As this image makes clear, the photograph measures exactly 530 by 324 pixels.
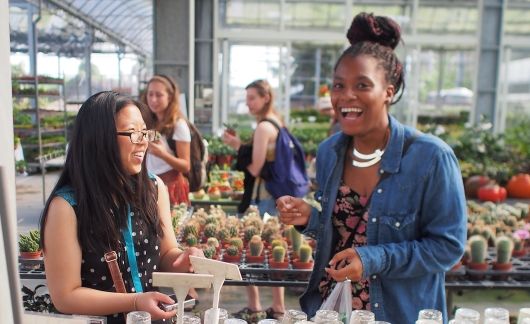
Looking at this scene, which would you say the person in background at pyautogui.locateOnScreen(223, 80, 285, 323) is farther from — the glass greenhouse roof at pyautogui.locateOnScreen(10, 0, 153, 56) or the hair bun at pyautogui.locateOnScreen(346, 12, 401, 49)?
the hair bun at pyautogui.locateOnScreen(346, 12, 401, 49)

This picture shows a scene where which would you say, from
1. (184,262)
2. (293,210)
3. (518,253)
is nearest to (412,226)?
(293,210)

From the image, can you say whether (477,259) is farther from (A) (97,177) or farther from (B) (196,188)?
(A) (97,177)

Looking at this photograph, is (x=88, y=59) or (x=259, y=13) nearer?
(x=88, y=59)

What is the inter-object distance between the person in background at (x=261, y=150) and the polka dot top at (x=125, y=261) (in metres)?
2.05

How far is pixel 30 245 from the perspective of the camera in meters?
1.96

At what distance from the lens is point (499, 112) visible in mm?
9859

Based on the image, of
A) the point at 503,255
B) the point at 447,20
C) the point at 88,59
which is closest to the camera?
the point at 88,59

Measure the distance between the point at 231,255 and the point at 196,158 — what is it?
1025mm

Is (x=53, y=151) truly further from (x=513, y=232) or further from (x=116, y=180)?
(x=513, y=232)

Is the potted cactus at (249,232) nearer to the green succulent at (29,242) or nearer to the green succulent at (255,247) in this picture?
the green succulent at (255,247)

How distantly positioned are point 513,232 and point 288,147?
1623mm

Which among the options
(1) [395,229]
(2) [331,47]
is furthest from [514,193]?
(1) [395,229]

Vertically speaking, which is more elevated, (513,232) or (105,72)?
(105,72)

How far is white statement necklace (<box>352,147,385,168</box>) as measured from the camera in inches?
64.7
